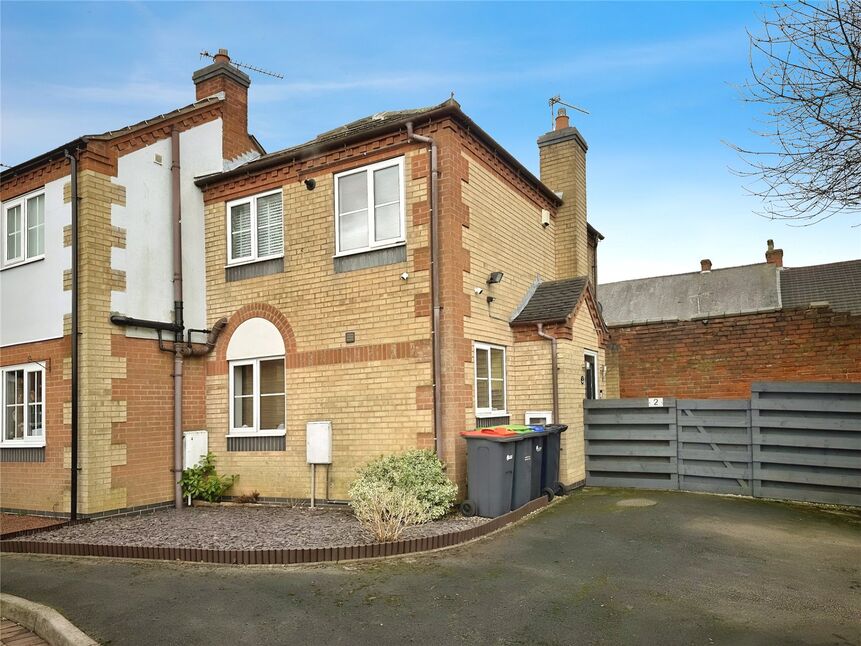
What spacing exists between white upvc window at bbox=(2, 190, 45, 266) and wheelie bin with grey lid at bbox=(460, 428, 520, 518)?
842cm

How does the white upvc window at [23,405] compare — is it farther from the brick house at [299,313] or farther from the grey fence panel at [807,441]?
the grey fence panel at [807,441]

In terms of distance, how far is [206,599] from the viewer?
6.02m

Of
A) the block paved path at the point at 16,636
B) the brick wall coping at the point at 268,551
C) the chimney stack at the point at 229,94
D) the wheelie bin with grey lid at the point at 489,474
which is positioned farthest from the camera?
the chimney stack at the point at 229,94

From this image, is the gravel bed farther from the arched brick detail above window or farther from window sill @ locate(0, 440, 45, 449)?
the arched brick detail above window

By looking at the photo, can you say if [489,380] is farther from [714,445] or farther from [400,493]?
[714,445]

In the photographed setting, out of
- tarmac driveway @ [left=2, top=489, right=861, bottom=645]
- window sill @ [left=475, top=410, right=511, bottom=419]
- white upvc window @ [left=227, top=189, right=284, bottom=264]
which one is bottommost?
tarmac driveway @ [left=2, top=489, right=861, bottom=645]

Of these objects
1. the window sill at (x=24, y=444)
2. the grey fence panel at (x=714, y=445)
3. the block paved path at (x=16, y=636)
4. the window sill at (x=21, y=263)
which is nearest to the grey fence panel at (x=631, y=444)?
the grey fence panel at (x=714, y=445)

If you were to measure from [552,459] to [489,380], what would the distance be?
166 centimetres

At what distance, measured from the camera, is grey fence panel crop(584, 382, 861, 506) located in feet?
32.2

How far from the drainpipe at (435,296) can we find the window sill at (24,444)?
688cm

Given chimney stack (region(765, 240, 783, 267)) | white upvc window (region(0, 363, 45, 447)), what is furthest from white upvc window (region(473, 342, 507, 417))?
chimney stack (region(765, 240, 783, 267))

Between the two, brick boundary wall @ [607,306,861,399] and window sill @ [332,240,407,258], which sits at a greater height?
window sill @ [332,240,407,258]

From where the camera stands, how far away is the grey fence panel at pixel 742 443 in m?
9.81

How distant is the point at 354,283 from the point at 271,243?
2191 mm
